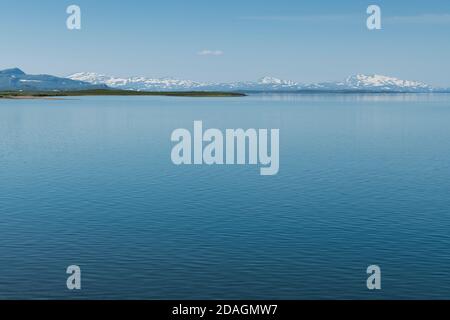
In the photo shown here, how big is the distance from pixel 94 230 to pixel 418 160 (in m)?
55.2

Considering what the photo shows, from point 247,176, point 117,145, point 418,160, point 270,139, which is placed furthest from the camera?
point 270,139

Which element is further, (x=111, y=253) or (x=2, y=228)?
(x=2, y=228)

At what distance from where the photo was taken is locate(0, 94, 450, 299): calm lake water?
35.1 meters

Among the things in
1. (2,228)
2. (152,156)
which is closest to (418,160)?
(152,156)

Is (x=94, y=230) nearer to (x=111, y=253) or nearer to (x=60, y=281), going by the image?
(x=111, y=253)

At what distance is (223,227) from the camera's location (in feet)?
155

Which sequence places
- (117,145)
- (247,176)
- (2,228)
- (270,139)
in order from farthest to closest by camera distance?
(270,139), (117,145), (247,176), (2,228)

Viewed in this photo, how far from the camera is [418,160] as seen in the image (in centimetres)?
8556

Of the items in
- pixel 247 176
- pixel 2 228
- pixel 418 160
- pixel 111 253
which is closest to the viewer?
pixel 111 253

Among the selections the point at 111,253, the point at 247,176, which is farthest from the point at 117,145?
the point at 111,253

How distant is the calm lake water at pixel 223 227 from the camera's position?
3512 centimetres

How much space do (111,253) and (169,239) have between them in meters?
4.95
